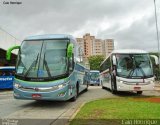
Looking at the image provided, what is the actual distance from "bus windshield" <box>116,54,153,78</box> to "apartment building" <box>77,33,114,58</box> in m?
111

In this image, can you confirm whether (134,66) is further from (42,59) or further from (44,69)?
(44,69)

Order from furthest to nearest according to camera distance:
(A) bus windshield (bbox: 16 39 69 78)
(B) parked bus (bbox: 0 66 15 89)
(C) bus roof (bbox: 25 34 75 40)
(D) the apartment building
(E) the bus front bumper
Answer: (D) the apartment building < (B) parked bus (bbox: 0 66 15 89) < (C) bus roof (bbox: 25 34 75 40) < (A) bus windshield (bbox: 16 39 69 78) < (E) the bus front bumper

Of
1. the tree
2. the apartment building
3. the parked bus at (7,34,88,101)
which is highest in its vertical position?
the apartment building

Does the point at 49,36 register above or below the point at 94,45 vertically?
below

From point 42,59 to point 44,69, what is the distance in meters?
0.52

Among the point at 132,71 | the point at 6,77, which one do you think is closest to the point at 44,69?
the point at 132,71

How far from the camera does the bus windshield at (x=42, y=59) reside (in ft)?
47.6

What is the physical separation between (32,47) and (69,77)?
221cm

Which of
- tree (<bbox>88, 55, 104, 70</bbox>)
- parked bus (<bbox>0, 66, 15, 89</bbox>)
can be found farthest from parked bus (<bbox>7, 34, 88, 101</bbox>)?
tree (<bbox>88, 55, 104, 70</bbox>)

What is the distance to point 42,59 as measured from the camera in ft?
48.5

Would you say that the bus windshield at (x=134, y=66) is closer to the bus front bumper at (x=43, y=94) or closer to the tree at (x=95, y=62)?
the bus front bumper at (x=43, y=94)

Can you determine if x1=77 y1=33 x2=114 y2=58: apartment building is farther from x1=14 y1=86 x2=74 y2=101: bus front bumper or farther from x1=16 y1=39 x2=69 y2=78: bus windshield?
x1=14 y1=86 x2=74 y2=101: bus front bumper

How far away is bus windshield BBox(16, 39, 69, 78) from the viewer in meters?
14.5

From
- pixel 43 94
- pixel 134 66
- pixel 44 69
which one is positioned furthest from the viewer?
pixel 134 66
